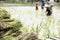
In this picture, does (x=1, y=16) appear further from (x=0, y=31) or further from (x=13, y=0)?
(x=13, y=0)

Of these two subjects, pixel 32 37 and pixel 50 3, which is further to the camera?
pixel 50 3

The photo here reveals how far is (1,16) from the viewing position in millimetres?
4922

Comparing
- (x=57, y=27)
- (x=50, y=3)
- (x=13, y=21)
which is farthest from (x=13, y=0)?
(x=13, y=21)

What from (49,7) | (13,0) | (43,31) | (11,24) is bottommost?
(13,0)

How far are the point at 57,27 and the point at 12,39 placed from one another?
412cm

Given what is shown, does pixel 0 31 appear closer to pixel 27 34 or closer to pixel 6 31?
pixel 6 31

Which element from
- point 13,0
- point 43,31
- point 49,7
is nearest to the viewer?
point 43,31

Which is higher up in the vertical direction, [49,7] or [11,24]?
[11,24]

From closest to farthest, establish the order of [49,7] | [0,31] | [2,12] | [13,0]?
[0,31]
[2,12]
[49,7]
[13,0]

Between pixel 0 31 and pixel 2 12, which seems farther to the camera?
pixel 2 12

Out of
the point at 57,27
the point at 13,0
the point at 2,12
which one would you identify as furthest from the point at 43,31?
the point at 13,0

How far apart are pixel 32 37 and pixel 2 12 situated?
84 cm

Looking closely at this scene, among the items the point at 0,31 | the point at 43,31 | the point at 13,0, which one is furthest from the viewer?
the point at 13,0

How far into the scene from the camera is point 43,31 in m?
7.06
